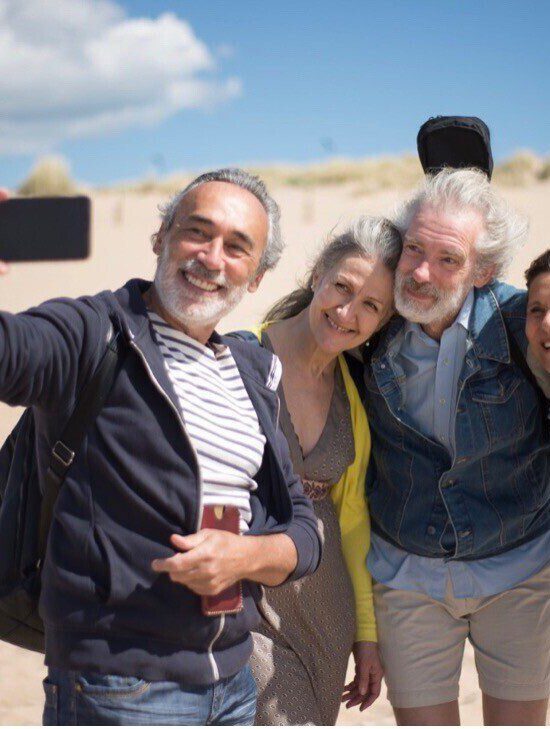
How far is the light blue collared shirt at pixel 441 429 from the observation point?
366 cm

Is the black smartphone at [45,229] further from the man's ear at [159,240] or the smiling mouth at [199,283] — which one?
the man's ear at [159,240]

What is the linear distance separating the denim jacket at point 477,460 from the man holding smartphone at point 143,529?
1.14 m

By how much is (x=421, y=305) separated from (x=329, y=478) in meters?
0.69

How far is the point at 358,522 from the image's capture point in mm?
3803

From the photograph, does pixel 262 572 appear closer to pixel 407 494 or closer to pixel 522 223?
pixel 407 494

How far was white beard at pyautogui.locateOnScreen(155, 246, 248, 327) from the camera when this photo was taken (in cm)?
263

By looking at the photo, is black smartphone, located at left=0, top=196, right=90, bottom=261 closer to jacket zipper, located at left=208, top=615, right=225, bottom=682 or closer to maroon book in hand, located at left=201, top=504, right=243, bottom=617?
maroon book in hand, located at left=201, top=504, right=243, bottom=617

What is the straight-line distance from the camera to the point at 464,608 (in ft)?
12.2

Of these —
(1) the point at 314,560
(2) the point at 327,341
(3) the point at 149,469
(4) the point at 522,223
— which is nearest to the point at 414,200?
(4) the point at 522,223

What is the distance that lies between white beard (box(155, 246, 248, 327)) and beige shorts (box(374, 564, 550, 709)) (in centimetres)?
157

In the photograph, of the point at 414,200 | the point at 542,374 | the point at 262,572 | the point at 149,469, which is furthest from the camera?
the point at 414,200

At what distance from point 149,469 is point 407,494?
154 cm

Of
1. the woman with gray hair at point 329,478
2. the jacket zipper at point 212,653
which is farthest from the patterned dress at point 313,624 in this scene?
the jacket zipper at point 212,653

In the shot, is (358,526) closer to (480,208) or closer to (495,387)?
(495,387)
